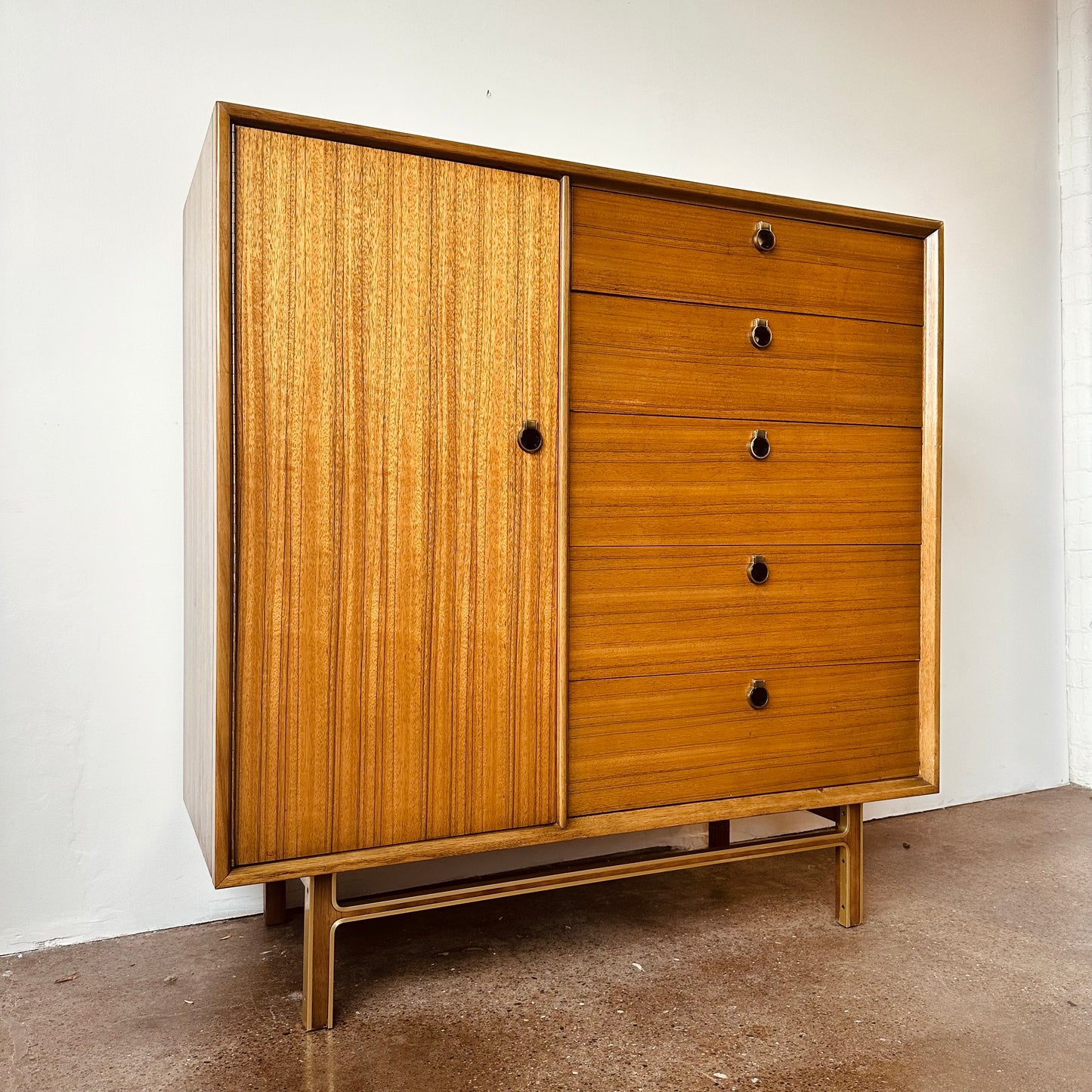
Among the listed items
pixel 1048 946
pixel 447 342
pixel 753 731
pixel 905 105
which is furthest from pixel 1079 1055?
pixel 905 105

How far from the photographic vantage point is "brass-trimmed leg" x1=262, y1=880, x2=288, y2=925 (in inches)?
66.4

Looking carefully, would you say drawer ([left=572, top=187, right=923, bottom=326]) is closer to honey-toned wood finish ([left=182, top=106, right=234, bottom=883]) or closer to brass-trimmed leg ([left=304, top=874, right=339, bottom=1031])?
honey-toned wood finish ([left=182, top=106, right=234, bottom=883])

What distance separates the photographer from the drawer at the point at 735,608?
57.4 inches

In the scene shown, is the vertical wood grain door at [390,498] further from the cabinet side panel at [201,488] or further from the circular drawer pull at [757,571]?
the circular drawer pull at [757,571]

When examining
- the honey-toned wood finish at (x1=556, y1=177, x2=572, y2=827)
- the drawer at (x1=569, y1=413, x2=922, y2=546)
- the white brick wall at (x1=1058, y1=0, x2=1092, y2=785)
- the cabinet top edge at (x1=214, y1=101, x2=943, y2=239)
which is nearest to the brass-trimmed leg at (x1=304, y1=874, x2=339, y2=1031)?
the honey-toned wood finish at (x1=556, y1=177, x2=572, y2=827)

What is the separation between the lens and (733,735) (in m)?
1.55

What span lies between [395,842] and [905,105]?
2.30 m

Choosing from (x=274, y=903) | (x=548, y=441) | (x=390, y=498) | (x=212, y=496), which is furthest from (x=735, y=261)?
(x=274, y=903)

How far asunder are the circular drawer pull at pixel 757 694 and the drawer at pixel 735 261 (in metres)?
0.63

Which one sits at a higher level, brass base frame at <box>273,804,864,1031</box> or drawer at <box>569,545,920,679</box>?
drawer at <box>569,545,920,679</box>

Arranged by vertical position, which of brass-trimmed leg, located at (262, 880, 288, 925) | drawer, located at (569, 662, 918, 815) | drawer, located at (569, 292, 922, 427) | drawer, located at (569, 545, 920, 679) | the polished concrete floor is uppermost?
drawer, located at (569, 292, 922, 427)

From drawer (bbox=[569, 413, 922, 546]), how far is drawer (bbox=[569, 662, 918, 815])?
0.24 m

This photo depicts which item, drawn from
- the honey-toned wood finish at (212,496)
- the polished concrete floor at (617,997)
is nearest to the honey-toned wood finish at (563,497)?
the polished concrete floor at (617,997)

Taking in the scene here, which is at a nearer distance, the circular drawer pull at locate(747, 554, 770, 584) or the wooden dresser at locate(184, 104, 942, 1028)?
the wooden dresser at locate(184, 104, 942, 1028)
